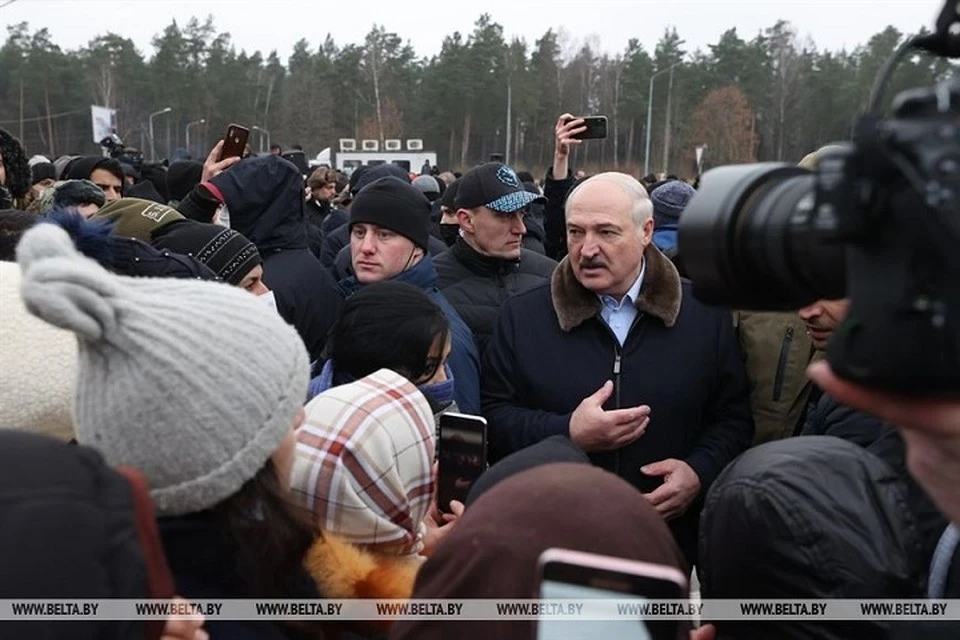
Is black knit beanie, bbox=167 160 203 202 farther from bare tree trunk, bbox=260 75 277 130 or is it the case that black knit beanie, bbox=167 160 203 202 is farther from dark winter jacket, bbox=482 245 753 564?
bare tree trunk, bbox=260 75 277 130

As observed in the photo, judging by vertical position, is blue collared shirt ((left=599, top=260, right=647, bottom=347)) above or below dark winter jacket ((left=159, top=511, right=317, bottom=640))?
above

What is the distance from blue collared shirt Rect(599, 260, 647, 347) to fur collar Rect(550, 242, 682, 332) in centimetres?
3

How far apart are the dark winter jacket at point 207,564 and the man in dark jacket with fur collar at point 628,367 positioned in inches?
64.0

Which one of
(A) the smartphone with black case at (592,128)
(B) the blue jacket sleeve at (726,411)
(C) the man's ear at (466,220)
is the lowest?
(B) the blue jacket sleeve at (726,411)

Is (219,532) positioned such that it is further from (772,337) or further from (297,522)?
(772,337)

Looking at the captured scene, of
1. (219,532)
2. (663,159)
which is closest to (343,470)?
(219,532)

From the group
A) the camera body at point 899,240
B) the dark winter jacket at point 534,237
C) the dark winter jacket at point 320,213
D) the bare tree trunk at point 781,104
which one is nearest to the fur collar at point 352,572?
the camera body at point 899,240

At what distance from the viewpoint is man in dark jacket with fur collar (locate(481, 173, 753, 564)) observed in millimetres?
3125

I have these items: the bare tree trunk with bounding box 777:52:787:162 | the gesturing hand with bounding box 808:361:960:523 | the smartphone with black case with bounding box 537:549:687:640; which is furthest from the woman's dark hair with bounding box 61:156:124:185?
the bare tree trunk with bounding box 777:52:787:162

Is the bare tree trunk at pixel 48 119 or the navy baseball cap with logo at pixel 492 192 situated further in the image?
the bare tree trunk at pixel 48 119

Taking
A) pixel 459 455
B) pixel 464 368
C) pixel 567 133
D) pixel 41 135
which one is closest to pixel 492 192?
pixel 567 133

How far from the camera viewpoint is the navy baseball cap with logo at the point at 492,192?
4.35 meters

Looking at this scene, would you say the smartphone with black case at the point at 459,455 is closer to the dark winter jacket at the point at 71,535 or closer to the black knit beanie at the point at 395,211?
the dark winter jacket at the point at 71,535

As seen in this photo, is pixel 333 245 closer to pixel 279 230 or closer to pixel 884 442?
pixel 279 230
